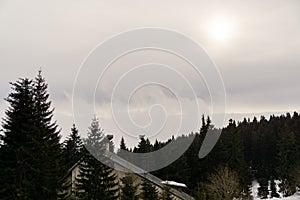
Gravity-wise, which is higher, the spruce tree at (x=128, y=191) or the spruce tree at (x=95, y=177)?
the spruce tree at (x=95, y=177)

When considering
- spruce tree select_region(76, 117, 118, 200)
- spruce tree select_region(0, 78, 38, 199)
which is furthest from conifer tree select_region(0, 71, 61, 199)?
spruce tree select_region(76, 117, 118, 200)

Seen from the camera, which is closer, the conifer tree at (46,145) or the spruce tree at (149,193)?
the conifer tree at (46,145)

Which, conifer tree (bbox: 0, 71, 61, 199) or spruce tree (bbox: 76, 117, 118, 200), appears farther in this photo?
spruce tree (bbox: 76, 117, 118, 200)

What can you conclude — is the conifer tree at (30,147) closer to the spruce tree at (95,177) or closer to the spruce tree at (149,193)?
the spruce tree at (95,177)

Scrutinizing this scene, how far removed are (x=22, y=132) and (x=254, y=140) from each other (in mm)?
55999

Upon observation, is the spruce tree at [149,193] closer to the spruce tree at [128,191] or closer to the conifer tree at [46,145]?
the spruce tree at [128,191]

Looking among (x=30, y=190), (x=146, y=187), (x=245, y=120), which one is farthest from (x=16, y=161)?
(x=245, y=120)

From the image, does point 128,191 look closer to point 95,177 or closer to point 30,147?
point 95,177

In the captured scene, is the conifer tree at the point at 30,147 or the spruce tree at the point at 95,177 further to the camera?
the spruce tree at the point at 95,177

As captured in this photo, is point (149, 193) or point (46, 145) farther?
point (149, 193)

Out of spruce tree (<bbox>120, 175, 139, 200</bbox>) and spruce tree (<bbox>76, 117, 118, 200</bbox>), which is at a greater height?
spruce tree (<bbox>76, 117, 118, 200</bbox>)

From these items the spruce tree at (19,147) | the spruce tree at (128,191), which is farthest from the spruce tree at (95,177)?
the spruce tree at (19,147)

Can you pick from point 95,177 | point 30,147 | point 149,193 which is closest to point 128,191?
point 149,193

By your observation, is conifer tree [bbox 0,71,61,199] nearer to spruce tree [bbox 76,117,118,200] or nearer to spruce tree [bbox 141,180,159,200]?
spruce tree [bbox 76,117,118,200]
